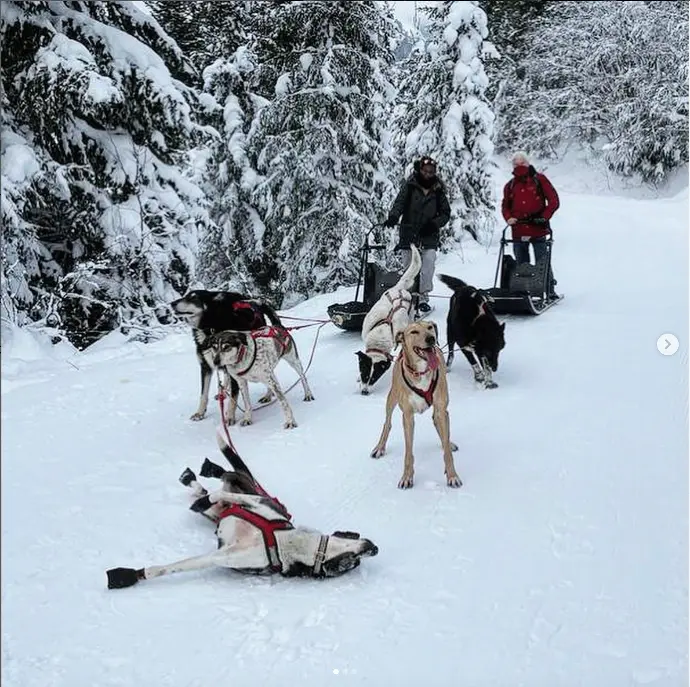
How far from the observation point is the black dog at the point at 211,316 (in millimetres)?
4371

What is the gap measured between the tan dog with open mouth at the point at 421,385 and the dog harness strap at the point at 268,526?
3.50ft

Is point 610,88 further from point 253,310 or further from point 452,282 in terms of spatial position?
point 253,310

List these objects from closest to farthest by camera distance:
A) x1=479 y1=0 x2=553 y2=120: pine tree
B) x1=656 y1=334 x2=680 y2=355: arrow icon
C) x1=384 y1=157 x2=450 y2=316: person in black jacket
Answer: x1=656 y1=334 x2=680 y2=355: arrow icon, x1=384 y1=157 x2=450 y2=316: person in black jacket, x1=479 y1=0 x2=553 y2=120: pine tree

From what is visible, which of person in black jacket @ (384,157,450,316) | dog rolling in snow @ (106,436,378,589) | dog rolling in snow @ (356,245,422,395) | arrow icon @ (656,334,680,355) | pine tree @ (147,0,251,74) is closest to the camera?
dog rolling in snow @ (106,436,378,589)

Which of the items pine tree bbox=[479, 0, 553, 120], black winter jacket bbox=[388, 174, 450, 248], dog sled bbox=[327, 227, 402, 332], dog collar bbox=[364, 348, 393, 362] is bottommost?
dog collar bbox=[364, 348, 393, 362]

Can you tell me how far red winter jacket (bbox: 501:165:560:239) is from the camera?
791cm

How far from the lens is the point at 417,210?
24.7ft

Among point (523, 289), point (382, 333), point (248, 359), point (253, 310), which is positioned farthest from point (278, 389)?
point (523, 289)

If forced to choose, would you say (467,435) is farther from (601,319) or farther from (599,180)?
(599,180)

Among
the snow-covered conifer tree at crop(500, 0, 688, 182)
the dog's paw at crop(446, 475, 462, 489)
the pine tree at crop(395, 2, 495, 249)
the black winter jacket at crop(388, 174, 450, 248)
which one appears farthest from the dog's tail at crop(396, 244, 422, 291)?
the snow-covered conifer tree at crop(500, 0, 688, 182)

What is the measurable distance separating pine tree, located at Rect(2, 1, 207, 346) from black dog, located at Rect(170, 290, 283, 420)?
1.04 meters

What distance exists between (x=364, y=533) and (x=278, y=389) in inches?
→ 66.6

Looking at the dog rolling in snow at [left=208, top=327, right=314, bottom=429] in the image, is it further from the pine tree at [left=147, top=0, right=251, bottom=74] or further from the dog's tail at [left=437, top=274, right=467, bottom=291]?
the pine tree at [left=147, top=0, right=251, bottom=74]

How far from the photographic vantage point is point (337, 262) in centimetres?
1060
